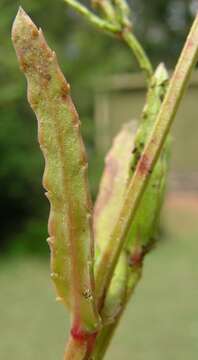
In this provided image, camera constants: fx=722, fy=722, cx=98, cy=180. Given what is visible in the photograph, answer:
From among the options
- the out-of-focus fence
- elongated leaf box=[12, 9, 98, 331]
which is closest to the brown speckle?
elongated leaf box=[12, 9, 98, 331]

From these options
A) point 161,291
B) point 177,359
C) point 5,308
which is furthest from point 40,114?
point 161,291

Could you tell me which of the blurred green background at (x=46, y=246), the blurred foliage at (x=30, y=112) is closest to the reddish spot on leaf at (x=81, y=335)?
the blurred green background at (x=46, y=246)

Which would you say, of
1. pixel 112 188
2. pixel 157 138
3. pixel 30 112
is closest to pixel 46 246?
pixel 30 112

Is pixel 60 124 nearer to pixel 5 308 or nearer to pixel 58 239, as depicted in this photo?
pixel 58 239

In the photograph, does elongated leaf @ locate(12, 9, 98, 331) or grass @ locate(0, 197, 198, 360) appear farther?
grass @ locate(0, 197, 198, 360)

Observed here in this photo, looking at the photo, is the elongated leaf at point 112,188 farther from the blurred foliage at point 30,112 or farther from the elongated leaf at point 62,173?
the blurred foliage at point 30,112

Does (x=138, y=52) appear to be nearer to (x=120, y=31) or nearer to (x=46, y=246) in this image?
(x=120, y=31)

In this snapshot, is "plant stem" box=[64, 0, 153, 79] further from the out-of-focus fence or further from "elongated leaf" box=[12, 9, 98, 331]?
the out-of-focus fence
